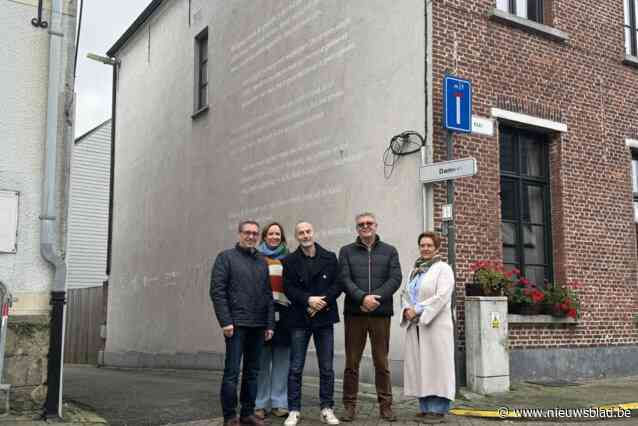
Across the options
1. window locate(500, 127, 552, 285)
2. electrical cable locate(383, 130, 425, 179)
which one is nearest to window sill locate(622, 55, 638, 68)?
window locate(500, 127, 552, 285)

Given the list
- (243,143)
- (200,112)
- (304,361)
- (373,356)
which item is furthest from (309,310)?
(200,112)

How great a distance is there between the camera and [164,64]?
734 inches

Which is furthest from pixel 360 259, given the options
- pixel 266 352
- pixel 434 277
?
pixel 266 352

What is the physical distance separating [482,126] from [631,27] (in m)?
4.50

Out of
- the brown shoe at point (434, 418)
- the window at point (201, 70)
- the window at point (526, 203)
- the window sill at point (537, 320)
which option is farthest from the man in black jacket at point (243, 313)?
the window at point (201, 70)

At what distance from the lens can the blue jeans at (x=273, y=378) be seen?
289 inches

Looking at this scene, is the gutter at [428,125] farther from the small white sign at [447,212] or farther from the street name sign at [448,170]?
the small white sign at [447,212]

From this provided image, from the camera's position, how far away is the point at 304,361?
6996mm

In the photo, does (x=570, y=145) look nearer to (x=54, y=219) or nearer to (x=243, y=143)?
(x=243, y=143)

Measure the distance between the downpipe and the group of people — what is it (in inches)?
67.0

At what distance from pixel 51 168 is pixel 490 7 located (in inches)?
256

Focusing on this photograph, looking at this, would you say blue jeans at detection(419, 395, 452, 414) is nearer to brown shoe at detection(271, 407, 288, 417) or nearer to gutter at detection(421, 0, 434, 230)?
brown shoe at detection(271, 407, 288, 417)

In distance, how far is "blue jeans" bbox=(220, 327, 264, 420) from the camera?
658 cm

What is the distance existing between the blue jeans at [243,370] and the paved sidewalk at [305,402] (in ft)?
1.53
